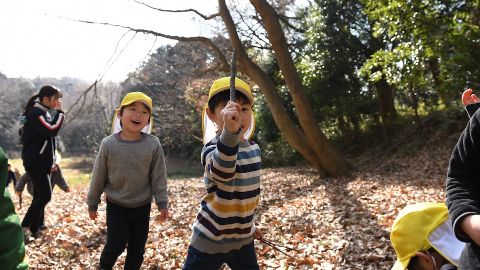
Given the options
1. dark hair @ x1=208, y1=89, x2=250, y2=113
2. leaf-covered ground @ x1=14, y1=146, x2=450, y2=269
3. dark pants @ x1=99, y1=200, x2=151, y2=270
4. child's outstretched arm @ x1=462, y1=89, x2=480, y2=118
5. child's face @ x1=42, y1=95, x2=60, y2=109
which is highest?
child's face @ x1=42, y1=95, x2=60, y2=109

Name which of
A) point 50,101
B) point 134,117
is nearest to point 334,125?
point 50,101

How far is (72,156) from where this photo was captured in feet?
112

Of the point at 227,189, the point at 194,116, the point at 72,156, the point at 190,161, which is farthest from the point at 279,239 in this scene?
the point at 72,156

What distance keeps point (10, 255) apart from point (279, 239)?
3.70 meters

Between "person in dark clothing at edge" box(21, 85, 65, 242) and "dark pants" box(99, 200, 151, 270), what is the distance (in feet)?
6.98

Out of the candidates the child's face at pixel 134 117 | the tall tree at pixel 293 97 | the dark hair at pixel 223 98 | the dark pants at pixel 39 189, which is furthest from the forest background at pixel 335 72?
the dark hair at pixel 223 98

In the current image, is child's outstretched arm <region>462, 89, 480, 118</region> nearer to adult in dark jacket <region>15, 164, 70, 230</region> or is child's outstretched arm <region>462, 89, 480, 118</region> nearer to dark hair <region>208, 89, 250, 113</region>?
dark hair <region>208, 89, 250, 113</region>

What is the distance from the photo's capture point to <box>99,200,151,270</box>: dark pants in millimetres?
2879

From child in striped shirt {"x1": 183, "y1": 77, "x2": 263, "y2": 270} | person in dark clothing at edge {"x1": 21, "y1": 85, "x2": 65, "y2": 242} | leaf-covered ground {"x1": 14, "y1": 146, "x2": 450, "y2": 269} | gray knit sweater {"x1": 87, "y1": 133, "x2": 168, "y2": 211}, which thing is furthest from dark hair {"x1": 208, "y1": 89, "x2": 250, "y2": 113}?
person in dark clothing at edge {"x1": 21, "y1": 85, "x2": 65, "y2": 242}

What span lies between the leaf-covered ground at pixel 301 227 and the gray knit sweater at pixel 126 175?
1.26m

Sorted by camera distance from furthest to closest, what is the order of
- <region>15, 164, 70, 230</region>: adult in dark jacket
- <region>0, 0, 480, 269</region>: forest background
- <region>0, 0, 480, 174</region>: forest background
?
<region>0, 0, 480, 174</region>: forest background < <region>15, 164, 70, 230</region>: adult in dark jacket < <region>0, 0, 480, 269</region>: forest background

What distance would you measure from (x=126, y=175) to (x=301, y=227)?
286 cm

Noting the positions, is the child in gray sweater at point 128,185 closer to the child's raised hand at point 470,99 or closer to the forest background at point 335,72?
the child's raised hand at point 470,99

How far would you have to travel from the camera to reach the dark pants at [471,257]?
116 cm
